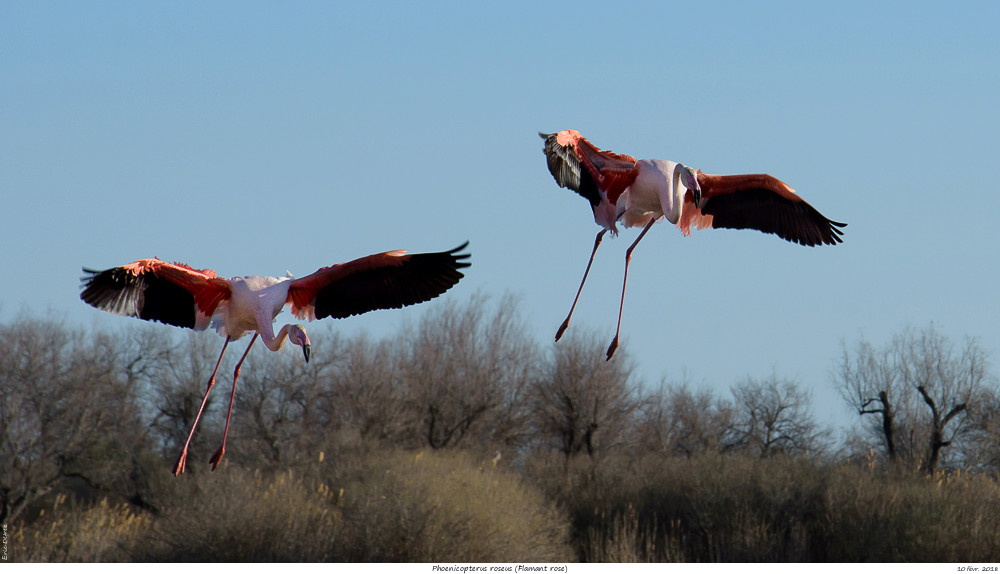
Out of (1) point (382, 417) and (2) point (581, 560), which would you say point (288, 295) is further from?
(1) point (382, 417)

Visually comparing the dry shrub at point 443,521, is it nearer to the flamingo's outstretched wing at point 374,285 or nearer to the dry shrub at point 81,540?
the dry shrub at point 81,540

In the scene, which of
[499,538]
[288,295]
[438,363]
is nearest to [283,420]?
[438,363]

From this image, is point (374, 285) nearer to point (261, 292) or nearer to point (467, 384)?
point (261, 292)

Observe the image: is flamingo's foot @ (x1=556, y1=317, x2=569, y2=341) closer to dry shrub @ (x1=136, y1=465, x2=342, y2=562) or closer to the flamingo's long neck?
the flamingo's long neck

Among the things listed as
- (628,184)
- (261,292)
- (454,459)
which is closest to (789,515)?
(454,459)

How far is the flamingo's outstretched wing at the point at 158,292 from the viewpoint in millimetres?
10758

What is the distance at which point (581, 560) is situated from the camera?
3062 cm

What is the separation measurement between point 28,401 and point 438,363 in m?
16.7

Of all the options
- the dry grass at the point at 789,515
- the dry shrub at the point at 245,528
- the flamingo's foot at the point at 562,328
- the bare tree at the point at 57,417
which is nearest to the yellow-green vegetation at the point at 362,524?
the dry shrub at the point at 245,528

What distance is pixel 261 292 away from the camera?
36.4 feet

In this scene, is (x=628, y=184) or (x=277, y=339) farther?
(x=628, y=184)

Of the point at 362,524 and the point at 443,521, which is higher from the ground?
the point at 443,521

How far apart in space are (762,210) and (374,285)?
14.9 feet

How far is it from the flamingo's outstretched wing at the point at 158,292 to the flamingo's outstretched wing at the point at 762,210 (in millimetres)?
5247
